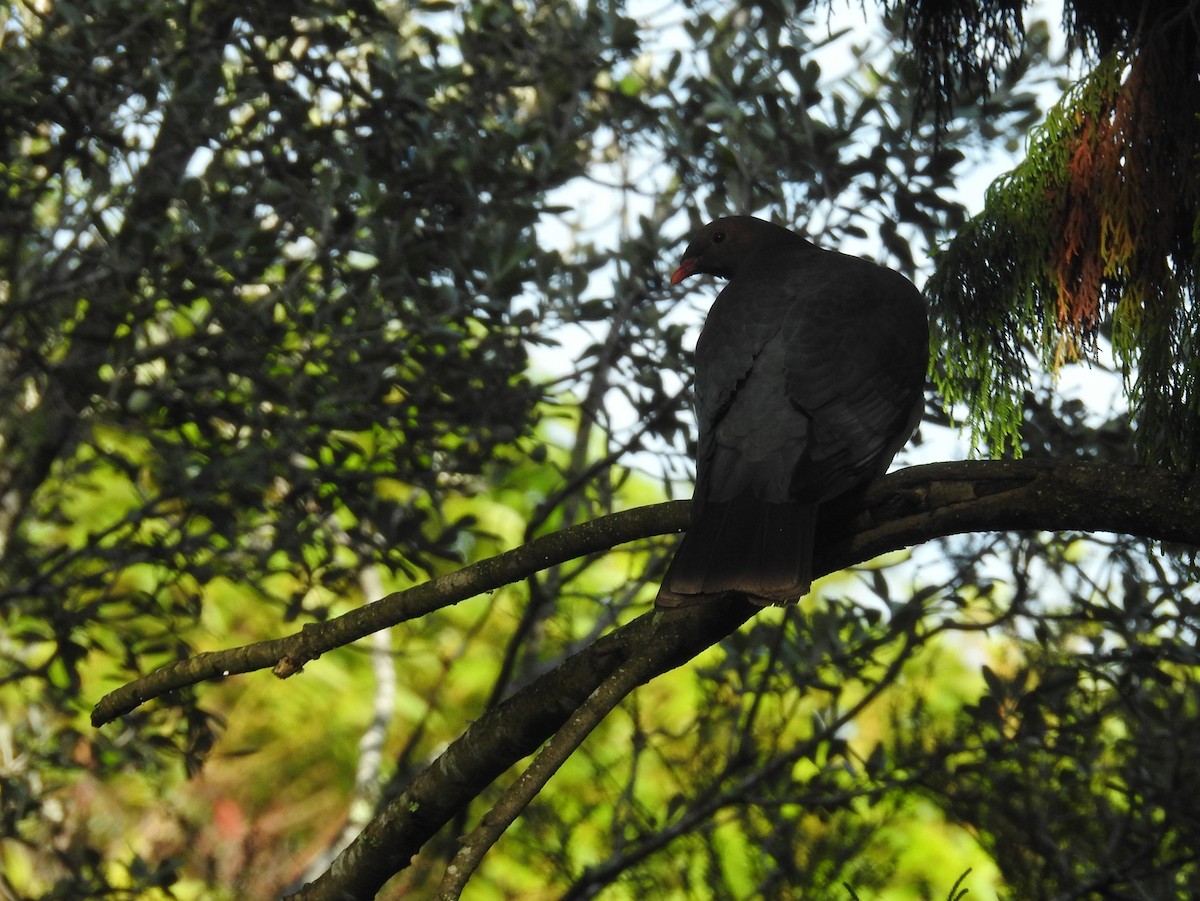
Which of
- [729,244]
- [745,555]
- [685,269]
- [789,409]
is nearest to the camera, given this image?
[745,555]

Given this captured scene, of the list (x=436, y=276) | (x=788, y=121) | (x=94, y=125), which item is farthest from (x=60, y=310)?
(x=788, y=121)

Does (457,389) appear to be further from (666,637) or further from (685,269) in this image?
(666,637)

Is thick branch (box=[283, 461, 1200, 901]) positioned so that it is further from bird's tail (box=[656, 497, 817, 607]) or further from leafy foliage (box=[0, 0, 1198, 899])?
leafy foliage (box=[0, 0, 1198, 899])

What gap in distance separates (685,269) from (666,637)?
2726mm

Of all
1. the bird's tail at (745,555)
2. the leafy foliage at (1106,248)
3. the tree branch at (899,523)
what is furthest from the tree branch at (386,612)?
the leafy foliage at (1106,248)

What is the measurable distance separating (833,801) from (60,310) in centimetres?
372

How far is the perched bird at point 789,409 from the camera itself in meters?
2.97

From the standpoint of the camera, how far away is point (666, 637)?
277cm

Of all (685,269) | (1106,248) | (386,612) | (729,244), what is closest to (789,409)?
(1106,248)

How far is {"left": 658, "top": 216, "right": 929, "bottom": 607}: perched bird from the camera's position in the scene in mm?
2971

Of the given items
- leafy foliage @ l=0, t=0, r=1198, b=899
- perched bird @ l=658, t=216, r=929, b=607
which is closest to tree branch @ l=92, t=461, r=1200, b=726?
perched bird @ l=658, t=216, r=929, b=607

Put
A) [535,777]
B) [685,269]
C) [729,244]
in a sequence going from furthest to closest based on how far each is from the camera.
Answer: [685,269] → [729,244] → [535,777]

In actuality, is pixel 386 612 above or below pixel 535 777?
above

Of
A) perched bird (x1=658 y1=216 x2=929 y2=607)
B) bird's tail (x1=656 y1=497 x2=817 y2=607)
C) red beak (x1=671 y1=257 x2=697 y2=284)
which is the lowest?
bird's tail (x1=656 y1=497 x2=817 y2=607)
